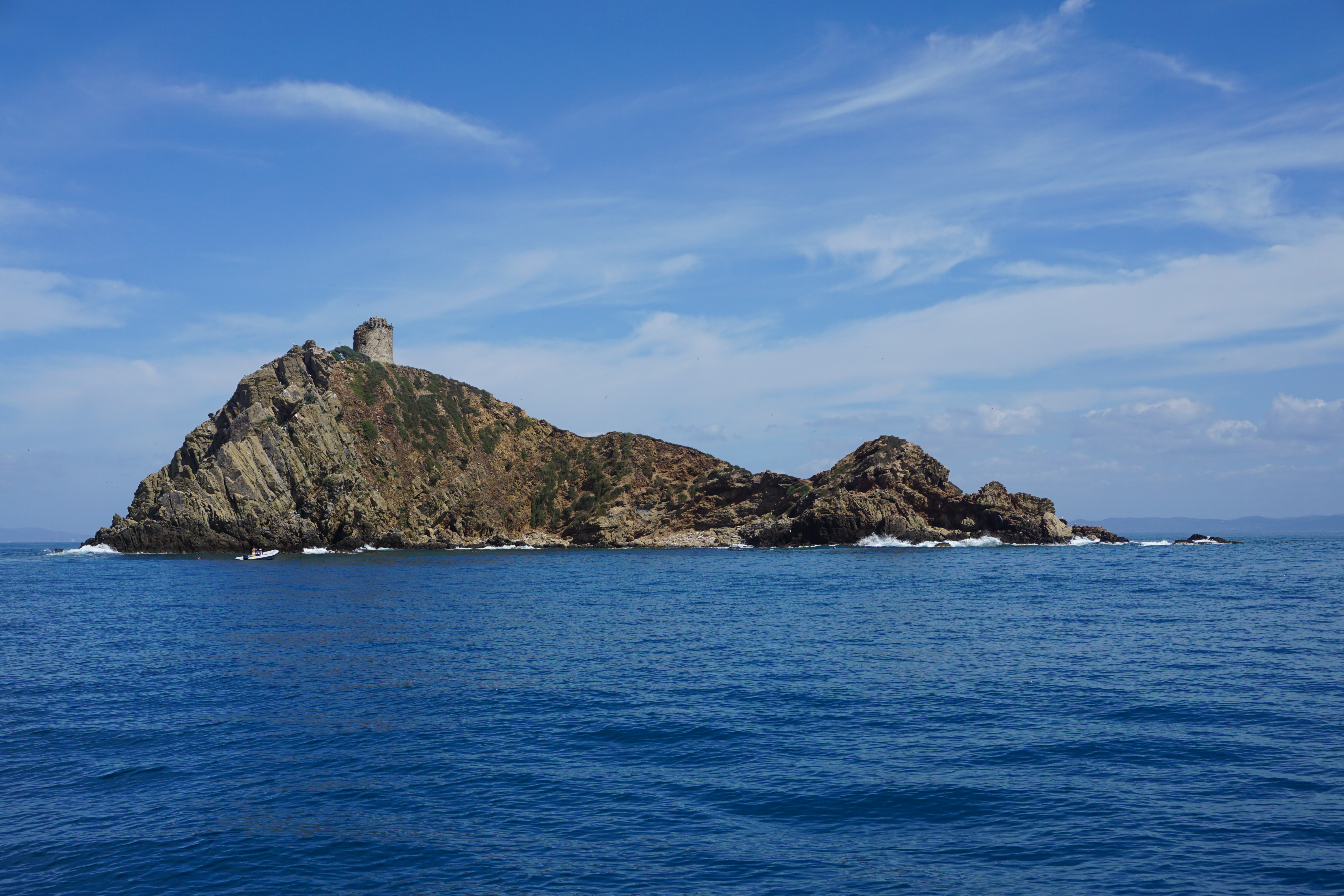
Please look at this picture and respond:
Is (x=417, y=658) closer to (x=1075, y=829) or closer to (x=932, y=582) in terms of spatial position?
(x=1075, y=829)

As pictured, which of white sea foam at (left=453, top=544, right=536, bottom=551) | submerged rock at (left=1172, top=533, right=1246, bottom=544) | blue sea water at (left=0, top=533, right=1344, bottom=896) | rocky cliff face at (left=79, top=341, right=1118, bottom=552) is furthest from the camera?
submerged rock at (left=1172, top=533, right=1246, bottom=544)

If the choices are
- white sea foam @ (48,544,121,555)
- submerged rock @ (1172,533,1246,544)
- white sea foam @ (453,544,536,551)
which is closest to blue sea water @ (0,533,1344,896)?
white sea foam @ (453,544,536,551)

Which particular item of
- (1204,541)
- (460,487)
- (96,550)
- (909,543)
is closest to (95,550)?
(96,550)

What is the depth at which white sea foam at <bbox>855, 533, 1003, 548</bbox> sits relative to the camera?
116 meters

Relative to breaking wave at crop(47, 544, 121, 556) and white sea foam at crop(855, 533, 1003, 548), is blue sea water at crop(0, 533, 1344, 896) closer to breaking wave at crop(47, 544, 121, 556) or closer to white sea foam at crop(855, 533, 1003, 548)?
white sea foam at crop(855, 533, 1003, 548)

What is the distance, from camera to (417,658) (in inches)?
1374

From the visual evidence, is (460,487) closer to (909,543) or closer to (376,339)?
(376,339)

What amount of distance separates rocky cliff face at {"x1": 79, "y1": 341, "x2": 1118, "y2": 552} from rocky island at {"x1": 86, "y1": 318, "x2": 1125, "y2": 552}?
0.91ft

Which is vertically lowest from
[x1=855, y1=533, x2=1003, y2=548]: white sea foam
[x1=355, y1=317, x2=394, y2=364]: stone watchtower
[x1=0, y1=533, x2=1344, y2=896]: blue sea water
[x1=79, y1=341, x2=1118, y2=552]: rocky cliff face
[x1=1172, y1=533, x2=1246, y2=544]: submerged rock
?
[x1=0, y1=533, x2=1344, y2=896]: blue sea water

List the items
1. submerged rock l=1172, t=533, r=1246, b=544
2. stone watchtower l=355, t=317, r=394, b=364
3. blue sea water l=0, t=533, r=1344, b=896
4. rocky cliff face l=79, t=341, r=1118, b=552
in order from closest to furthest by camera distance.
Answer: blue sea water l=0, t=533, r=1344, b=896 → rocky cliff face l=79, t=341, r=1118, b=552 → submerged rock l=1172, t=533, r=1246, b=544 → stone watchtower l=355, t=317, r=394, b=364

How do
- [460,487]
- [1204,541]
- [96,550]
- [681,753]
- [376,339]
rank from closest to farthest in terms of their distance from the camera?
[681,753] → [96,550] → [460,487] → [1204,541] → [376,339]

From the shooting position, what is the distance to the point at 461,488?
447 feet

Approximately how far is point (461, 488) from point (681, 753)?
11927 cm

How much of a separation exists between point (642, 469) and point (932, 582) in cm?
8738
